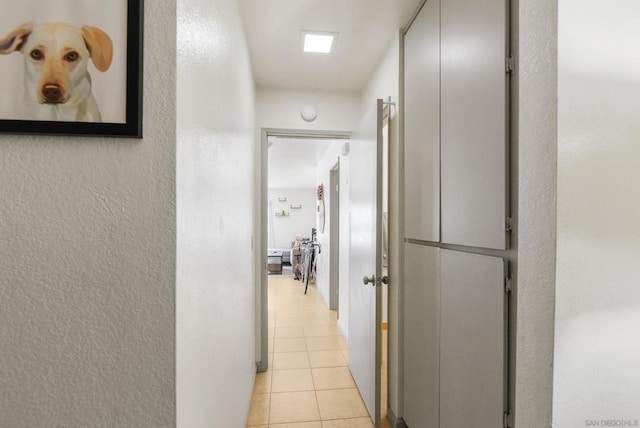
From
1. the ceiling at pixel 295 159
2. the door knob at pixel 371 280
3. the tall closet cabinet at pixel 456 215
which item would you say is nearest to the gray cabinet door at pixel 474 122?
the tall closet cabinet at pixel 456 215

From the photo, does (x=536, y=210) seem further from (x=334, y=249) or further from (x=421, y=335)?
(x=334, y=249)

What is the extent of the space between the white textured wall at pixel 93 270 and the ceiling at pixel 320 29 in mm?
1275

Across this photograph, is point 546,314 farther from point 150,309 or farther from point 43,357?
point 43,357

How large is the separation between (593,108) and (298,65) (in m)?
2.01

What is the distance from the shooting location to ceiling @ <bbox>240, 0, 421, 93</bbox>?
1.74 meters

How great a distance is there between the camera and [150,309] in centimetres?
70

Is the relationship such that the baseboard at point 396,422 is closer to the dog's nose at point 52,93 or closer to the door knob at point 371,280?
the door knob at point 371,280

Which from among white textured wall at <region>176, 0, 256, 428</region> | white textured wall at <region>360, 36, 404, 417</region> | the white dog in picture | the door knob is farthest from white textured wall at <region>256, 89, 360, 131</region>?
the white dog in picture

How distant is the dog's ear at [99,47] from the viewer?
2.23ft

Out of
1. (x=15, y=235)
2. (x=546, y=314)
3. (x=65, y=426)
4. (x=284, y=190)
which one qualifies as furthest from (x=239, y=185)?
(x=284, y=190)

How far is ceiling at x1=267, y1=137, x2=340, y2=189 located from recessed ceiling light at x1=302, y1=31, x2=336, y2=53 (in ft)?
3.27

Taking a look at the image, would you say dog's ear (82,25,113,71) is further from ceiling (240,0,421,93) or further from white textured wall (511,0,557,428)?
ceiling (240,0,421,93)

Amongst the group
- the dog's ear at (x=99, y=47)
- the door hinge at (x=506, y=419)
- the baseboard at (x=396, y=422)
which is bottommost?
the baseboard at (x=396, y=422)

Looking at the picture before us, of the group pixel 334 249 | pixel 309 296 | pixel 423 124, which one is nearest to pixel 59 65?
pixel 423 124
